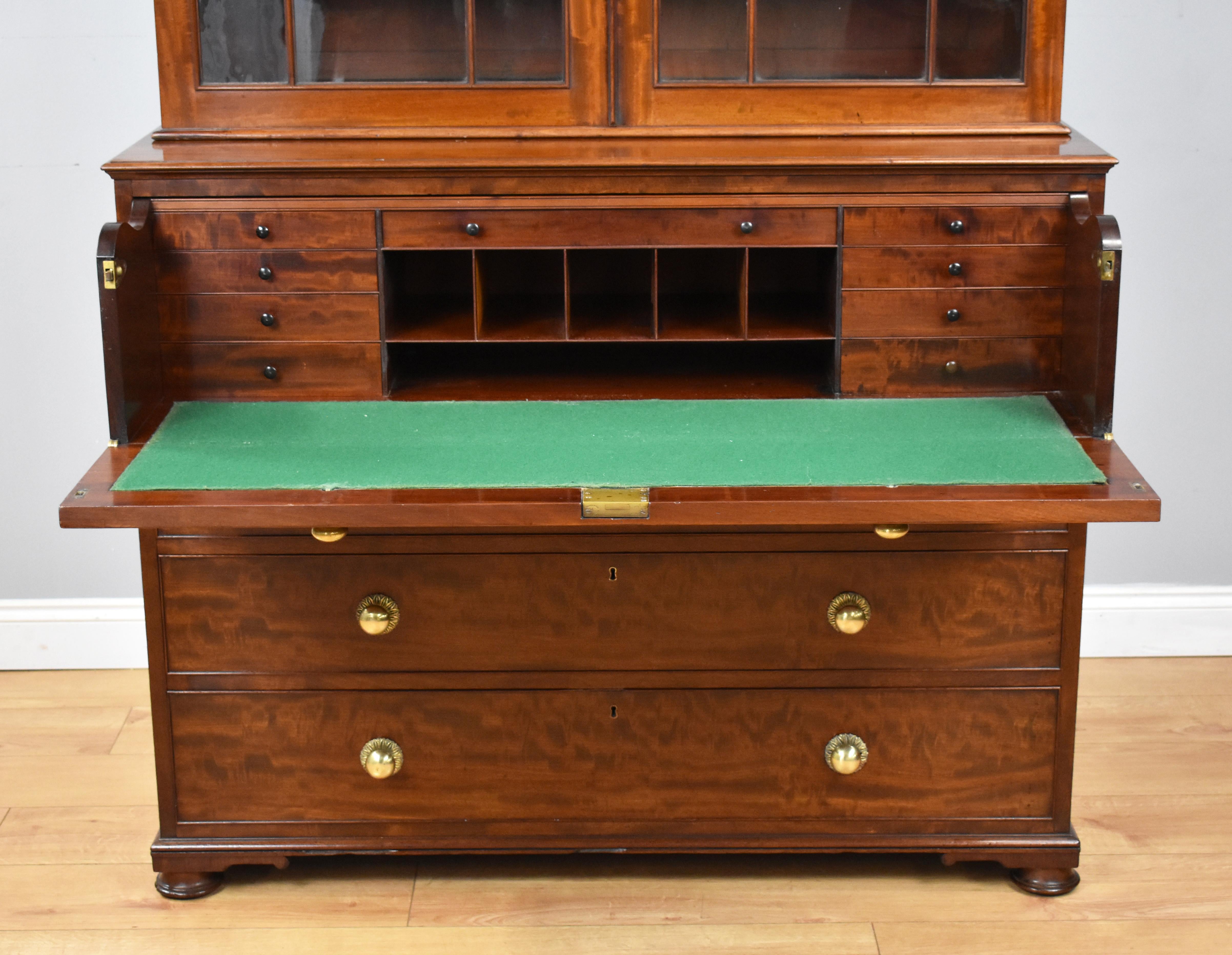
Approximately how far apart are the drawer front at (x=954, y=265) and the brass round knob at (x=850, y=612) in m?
0.52

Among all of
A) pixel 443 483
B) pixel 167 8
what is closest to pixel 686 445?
pixel 443 483

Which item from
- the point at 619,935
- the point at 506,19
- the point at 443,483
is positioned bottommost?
the point at 619,935

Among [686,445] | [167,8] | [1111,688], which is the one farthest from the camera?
[1111,688]

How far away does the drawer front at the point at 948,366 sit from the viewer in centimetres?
266

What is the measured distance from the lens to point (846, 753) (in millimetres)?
2615

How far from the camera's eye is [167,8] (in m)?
2.60

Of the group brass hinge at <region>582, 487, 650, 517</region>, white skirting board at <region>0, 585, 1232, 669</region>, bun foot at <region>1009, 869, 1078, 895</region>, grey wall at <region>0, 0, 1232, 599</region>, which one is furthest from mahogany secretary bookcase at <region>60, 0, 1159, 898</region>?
white skirting board at <region>0, 585, 1232, 669</region>

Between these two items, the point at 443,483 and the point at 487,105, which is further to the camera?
the point at 487,105

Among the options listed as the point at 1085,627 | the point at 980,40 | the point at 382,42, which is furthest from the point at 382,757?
the point at 1085,627

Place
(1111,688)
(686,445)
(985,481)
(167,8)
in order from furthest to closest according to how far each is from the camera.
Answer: (1111,688)
(167,8)
(686,445)
(985,481)

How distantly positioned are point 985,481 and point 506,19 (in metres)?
1.09

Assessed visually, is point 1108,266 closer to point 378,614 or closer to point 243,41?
point 378,614

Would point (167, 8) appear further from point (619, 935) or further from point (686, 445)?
point (619, 935)

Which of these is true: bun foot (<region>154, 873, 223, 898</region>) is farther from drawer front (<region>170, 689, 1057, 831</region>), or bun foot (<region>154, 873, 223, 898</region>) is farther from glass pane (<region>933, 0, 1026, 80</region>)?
glass pane (<region>933, 0, 1026, 80</region>)
